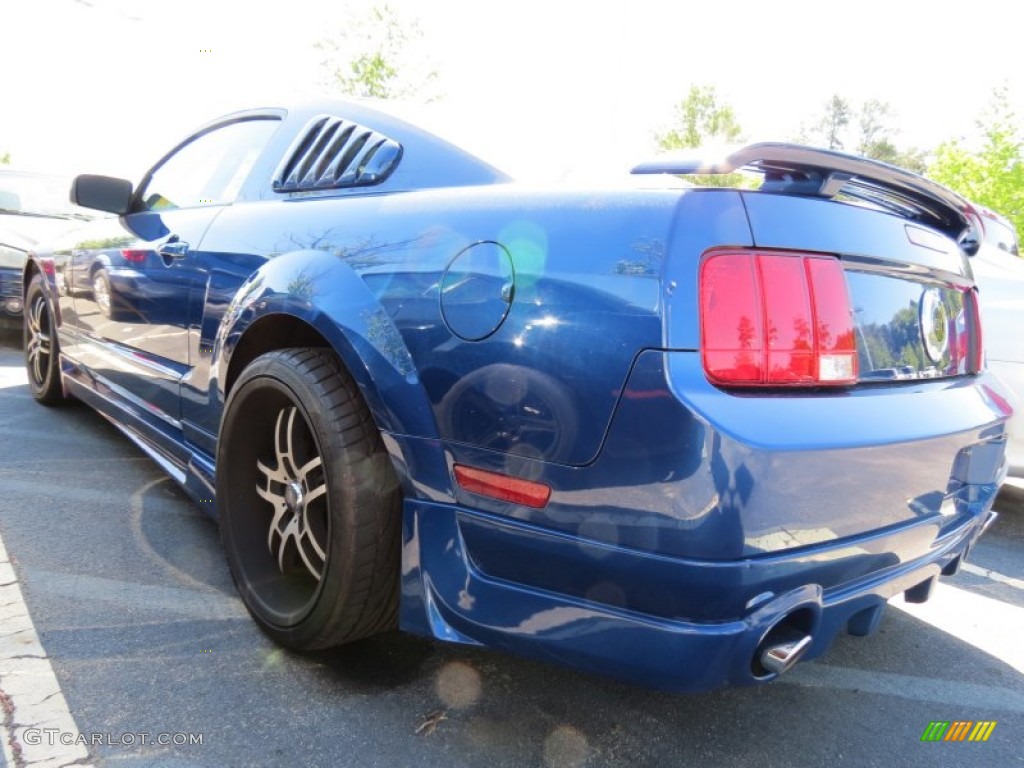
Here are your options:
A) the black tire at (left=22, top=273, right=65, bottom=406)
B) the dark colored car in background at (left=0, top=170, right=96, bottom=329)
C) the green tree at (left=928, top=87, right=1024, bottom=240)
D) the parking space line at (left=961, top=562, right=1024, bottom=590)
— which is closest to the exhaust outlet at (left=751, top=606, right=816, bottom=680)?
the parking space line at (left=961, top=562, right=1024, bottom=590)

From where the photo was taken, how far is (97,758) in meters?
1.63

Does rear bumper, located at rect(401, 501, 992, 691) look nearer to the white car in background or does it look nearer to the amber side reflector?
the amber side reflector

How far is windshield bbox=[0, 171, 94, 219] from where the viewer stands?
7.27 metres

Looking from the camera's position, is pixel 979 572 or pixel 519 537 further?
pixel 979 572

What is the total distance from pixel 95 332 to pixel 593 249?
2834 millimetres

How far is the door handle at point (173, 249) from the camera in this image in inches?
104

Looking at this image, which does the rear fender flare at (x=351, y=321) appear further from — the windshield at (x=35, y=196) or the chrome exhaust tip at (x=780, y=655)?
the windshield at (x=35, y=196)

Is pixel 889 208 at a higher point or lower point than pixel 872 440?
higher

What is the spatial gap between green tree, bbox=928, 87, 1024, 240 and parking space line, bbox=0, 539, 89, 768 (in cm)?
2603

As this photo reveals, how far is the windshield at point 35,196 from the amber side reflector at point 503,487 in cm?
701

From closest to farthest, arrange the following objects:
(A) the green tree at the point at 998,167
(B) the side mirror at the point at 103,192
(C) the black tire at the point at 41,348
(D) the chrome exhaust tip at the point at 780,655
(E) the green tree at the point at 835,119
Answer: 1. (D) the chrome exhaust tip at the point at 780,655
2. (B) the side mirror at the point at 103,192
3. (C) the black tire at the point at 41,348
4. (A) the green tree at the point at 998,167
5. (E) the green tree at the point at 835,119

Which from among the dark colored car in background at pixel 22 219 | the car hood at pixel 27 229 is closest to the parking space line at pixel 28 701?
the dark colored car in background at pixel 22 219

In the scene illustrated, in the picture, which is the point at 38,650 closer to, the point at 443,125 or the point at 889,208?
the point at 443,125

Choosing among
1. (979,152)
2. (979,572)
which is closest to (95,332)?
(979,572)
